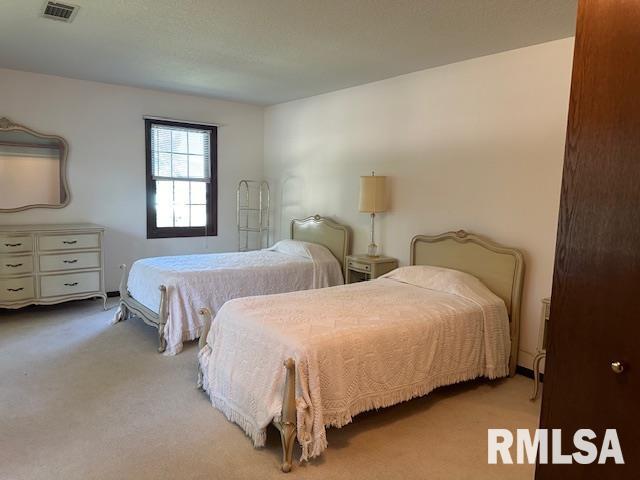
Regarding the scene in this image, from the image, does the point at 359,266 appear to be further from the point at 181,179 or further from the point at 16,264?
the point at 16,264

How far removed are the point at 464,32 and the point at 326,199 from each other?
256 centimetres

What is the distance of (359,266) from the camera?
14.5 feet

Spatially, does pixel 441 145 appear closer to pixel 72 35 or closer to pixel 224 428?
pixel 224 428

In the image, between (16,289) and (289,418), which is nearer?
(289,418)

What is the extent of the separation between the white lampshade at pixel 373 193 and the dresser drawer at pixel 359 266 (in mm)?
538

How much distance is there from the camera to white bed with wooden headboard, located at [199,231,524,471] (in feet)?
7.25

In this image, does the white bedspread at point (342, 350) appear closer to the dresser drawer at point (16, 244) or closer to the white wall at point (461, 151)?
the white wall at point (461, 151)

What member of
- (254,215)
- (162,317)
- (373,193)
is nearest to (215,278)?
(162,317)

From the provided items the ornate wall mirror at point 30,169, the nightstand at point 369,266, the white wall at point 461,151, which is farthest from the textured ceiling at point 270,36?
the nightstand at point 369,266

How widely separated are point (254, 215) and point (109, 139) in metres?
2.11

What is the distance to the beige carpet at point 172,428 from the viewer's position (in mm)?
2146

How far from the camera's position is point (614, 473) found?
1.16 meters

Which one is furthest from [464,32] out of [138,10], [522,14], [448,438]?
[448,438]

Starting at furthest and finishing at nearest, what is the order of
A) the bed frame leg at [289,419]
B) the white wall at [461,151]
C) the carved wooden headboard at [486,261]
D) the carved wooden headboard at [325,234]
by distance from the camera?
the carved wooden headboard at [325,234] → the carved wooden headboard at [486,261] → the white wall at [461,151] → the bed frame leg at [289,419]
